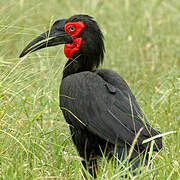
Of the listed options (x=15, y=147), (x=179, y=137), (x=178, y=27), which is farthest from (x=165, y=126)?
(x=178, y=27)

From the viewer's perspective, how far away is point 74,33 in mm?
3861

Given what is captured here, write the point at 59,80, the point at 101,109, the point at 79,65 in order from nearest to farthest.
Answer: the point at 101,109
the point at 79,65
the point at 59,80

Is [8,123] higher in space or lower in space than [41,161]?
higher

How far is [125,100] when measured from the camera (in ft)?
11.1

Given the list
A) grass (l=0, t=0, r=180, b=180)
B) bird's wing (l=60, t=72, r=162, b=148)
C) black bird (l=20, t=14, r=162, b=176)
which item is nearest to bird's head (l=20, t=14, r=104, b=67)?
black bird (l=20, t=14, r=162, b=176)

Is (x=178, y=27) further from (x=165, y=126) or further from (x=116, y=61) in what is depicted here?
(x=165, y=126)

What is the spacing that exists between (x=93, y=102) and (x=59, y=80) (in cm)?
124

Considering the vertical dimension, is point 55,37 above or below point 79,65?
above

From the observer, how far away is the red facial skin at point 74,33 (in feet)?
12.5

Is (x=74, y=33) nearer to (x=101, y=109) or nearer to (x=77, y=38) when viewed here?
(x=77, y=38)

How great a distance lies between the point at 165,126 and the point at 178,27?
2262 millimetres

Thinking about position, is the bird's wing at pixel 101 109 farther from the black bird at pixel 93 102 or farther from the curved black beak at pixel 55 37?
the curved black beak at pixel 55 37

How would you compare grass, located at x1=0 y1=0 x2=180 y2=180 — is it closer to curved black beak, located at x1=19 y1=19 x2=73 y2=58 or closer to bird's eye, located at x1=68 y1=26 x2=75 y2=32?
curved black beak, located at x1=19 y1=19 x2=73 y2=58

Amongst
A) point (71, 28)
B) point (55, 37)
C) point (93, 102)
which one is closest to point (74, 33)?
point (71, 28)
